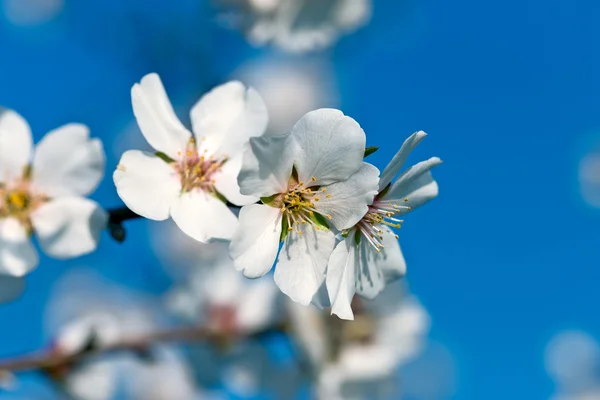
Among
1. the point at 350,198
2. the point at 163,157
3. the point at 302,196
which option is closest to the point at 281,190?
the point at 302,196

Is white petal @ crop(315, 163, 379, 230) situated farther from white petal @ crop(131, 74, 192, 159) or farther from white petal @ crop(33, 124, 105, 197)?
white petal @ crop(33, 124, 105, 197)

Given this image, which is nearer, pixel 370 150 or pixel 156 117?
pixel 370 150

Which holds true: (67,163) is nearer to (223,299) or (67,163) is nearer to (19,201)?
(19,201)

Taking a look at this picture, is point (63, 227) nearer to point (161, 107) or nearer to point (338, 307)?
point (161, 107)

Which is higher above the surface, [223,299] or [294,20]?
[294,20]

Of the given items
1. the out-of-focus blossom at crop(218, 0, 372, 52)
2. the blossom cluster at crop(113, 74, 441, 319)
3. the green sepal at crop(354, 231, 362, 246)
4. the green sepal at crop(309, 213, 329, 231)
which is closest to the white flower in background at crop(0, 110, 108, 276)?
the blossom cluster at crop(113, 74, 441, 319)

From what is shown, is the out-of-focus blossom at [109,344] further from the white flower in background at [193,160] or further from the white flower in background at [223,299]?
the white flower in background at [193,160]
